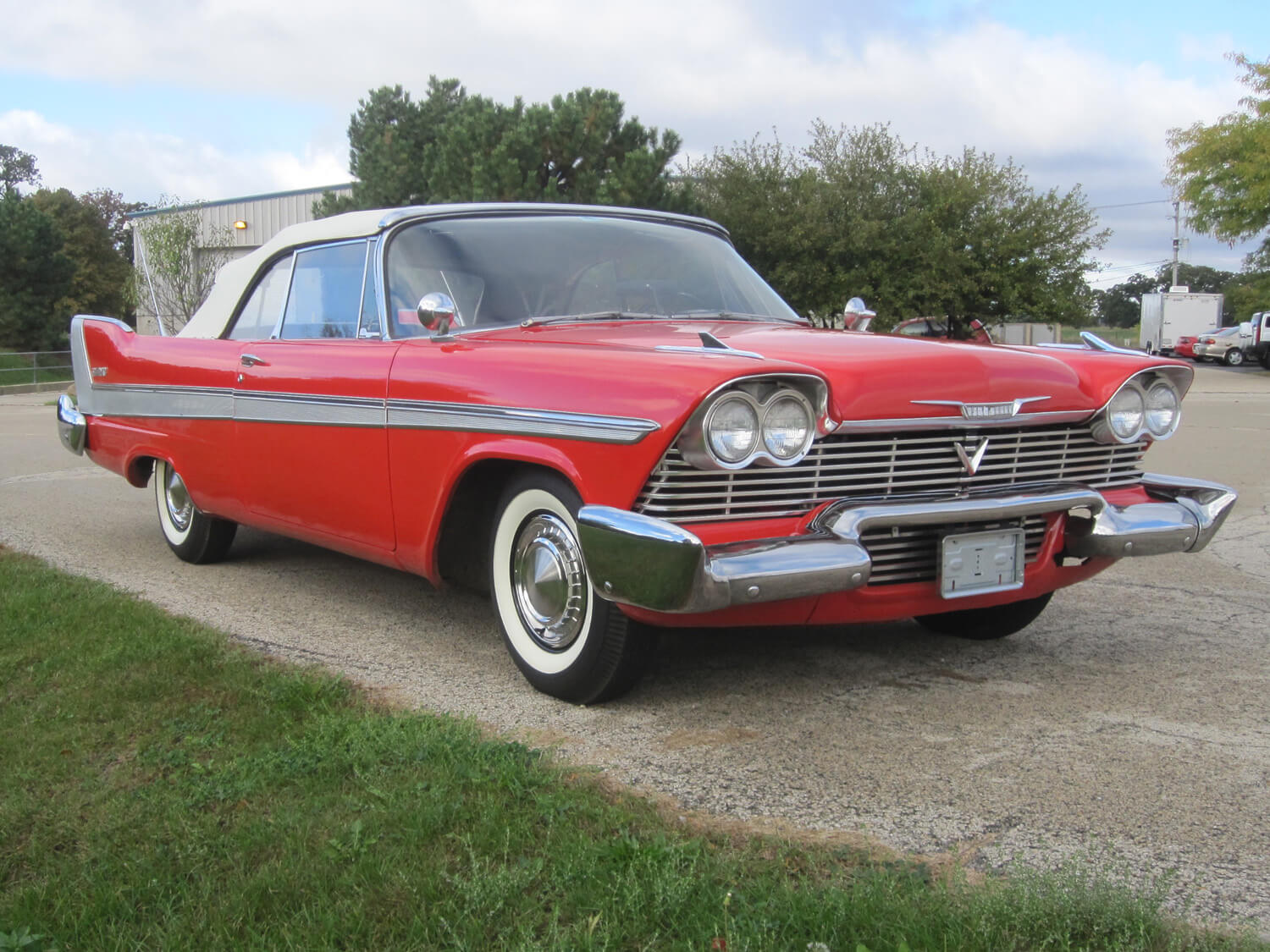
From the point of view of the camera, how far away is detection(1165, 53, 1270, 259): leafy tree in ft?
102

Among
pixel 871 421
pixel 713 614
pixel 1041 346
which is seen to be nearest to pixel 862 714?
pixel 713 614

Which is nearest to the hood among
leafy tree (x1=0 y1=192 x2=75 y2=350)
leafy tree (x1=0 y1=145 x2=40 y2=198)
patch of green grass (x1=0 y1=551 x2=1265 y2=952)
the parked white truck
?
patch of green grass (x1=0 y1=551 x2=1265 y2=952)

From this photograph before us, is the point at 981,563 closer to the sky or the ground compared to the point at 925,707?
closer to the sky

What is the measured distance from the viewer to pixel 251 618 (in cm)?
460

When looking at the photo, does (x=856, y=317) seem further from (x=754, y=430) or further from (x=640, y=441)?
(x=640, y=441)

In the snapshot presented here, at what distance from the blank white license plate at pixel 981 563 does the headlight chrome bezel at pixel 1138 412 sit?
518 mm

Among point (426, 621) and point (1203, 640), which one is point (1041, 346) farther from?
point (426, 621)

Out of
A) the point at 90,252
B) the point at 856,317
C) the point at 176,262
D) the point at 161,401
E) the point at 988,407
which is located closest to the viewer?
the point at 988,407

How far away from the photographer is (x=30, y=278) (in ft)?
110

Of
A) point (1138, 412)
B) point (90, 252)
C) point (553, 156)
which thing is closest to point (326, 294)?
point (1138, 412)

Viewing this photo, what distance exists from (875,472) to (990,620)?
129 cm

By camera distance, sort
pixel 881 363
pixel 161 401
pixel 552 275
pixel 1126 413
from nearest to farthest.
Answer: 1. pixel 881 363
2. pixel 1126 413
3. pixel 552 275
4. pixel 161 401

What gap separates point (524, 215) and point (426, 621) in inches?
61.7

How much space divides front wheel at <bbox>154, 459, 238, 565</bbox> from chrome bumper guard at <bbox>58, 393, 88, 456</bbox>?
61cm
